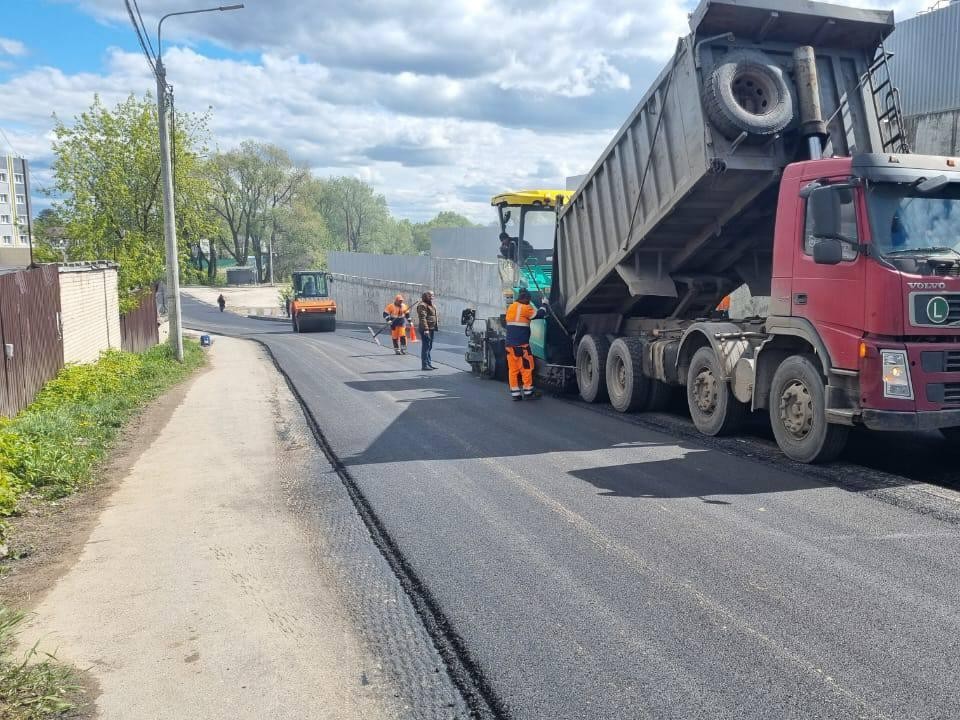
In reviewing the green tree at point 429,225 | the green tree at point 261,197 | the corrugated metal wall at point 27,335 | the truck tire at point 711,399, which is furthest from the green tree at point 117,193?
the green tree at point 429,225

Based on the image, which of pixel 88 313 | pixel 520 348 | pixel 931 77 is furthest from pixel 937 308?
pixel 88 313

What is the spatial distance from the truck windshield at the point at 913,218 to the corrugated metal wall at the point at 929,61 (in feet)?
36.2

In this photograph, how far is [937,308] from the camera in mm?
6738

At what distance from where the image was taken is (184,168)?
80.9 ft

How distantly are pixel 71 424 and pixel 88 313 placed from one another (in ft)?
25.4

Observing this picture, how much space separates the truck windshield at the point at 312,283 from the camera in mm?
37875

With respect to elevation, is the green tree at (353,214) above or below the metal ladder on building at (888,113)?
above

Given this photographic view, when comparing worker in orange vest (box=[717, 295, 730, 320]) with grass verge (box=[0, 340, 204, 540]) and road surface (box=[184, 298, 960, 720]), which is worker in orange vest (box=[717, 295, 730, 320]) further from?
grass verge (box=[0, 340, 204, 540])

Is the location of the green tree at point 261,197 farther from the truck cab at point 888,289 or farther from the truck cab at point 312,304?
the truck cab at point 888,289

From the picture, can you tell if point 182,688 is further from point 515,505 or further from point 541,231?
point 541,231

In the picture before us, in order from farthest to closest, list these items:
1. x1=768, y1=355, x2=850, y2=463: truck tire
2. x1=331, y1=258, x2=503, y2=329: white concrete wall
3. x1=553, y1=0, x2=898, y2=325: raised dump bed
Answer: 1. x1=331, y1=258, x2=503, y2=329: white concrete wall
2. x1=553, y1=0, x2=898, y2=325: raised dump bed
3. x1=768, y1=355, x2=850, y2=463: truck tire

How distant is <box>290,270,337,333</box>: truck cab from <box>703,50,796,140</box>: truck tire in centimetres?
2947

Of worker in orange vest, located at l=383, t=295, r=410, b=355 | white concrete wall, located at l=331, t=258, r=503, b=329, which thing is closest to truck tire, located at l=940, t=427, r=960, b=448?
worker in orange vest, located at l=383, t=295, r=410, b=355

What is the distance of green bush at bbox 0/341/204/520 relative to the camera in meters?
7.68
